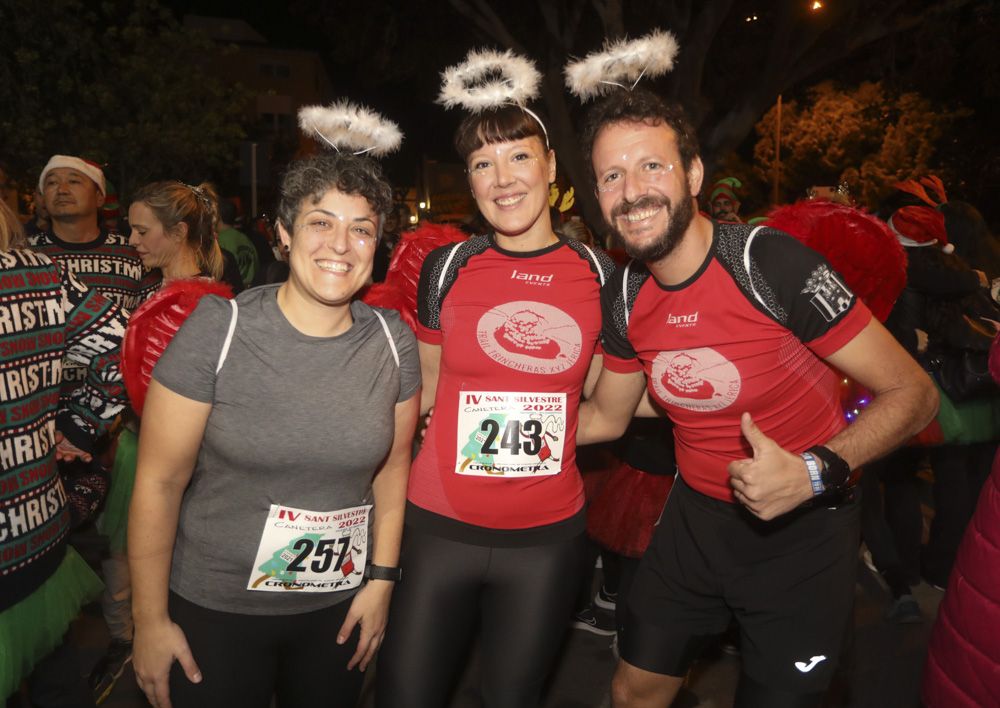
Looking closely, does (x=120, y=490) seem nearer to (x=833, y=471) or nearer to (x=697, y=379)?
(x=697, y=379)

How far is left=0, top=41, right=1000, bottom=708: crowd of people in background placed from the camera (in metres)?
2.18

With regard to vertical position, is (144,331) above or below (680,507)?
above

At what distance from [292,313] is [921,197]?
374 cm

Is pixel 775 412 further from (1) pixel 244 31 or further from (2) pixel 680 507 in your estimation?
(1) pixel 244 31

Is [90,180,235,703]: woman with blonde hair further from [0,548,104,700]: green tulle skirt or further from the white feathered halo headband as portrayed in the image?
the white feathered halo headband

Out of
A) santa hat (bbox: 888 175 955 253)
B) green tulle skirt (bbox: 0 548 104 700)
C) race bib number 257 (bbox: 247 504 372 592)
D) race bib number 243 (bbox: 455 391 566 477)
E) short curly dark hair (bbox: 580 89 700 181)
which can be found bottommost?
green tulle skirt (bbox: 0 548 104 700)

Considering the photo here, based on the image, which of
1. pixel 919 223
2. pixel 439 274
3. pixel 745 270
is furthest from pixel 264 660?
pixel 919 223

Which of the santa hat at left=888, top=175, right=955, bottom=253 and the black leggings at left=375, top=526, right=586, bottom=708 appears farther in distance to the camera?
the santa hat at left=888, top=175, right=955, bottom=253

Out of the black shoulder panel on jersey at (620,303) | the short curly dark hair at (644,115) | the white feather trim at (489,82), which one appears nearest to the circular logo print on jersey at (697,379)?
the black shoulder panel on jersey at (620,303)

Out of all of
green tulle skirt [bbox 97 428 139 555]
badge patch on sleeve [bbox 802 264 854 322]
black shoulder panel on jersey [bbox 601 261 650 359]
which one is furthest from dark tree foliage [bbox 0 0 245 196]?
badge patch on sleeve [bbox 802 264 854 322]

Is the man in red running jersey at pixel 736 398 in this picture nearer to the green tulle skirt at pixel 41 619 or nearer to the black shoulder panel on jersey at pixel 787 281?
the black shoulder panel on jersey at pixel 787 281

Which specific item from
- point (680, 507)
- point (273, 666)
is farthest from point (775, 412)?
point (273, 666)

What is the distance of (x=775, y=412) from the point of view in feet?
8.18

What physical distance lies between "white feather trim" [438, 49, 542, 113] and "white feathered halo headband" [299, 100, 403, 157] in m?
0.44
